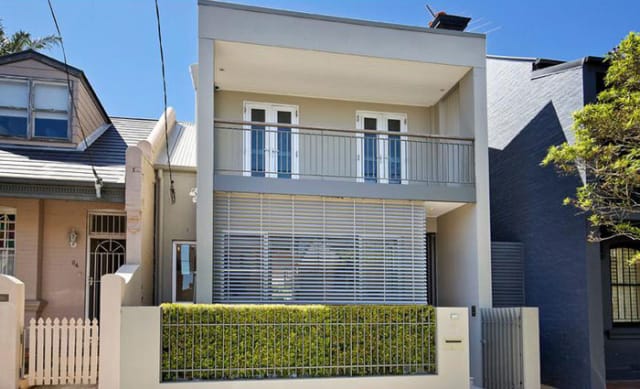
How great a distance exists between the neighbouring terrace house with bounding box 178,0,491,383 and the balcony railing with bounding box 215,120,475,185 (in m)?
0.03

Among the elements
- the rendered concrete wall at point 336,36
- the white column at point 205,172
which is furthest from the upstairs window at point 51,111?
the rendered concrete wall at point 336,36

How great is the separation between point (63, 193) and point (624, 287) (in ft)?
40.4

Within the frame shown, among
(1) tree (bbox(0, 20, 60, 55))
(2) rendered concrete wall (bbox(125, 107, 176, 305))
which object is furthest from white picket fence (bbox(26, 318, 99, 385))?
(1) tree (bbox(0, 20, 60, 55))

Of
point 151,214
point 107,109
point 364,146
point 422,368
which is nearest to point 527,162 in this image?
point 364,146

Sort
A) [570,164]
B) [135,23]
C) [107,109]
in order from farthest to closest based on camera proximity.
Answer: [107,109]
[135,23]
[570,164]

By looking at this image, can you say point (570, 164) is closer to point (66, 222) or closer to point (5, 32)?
point (66, 222)

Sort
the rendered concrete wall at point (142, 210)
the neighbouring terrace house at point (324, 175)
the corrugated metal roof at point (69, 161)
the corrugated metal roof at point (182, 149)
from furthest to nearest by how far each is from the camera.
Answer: the corrugated metal roof at point (182, 149) < the corrugated metal roof at point (69, 161) < the neighbouring terrace house at point (324, 175) < the rendered concrete wall at point (142, 210)

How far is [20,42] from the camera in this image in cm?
2367

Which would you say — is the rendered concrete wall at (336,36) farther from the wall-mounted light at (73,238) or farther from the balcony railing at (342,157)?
the wall-mounted light at (73,238)

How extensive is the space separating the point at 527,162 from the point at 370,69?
4.25 meters

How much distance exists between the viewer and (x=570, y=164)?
397 inches

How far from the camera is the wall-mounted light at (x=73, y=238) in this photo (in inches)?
458

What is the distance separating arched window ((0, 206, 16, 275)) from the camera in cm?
1146

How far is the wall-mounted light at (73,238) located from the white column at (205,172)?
3.50 m
